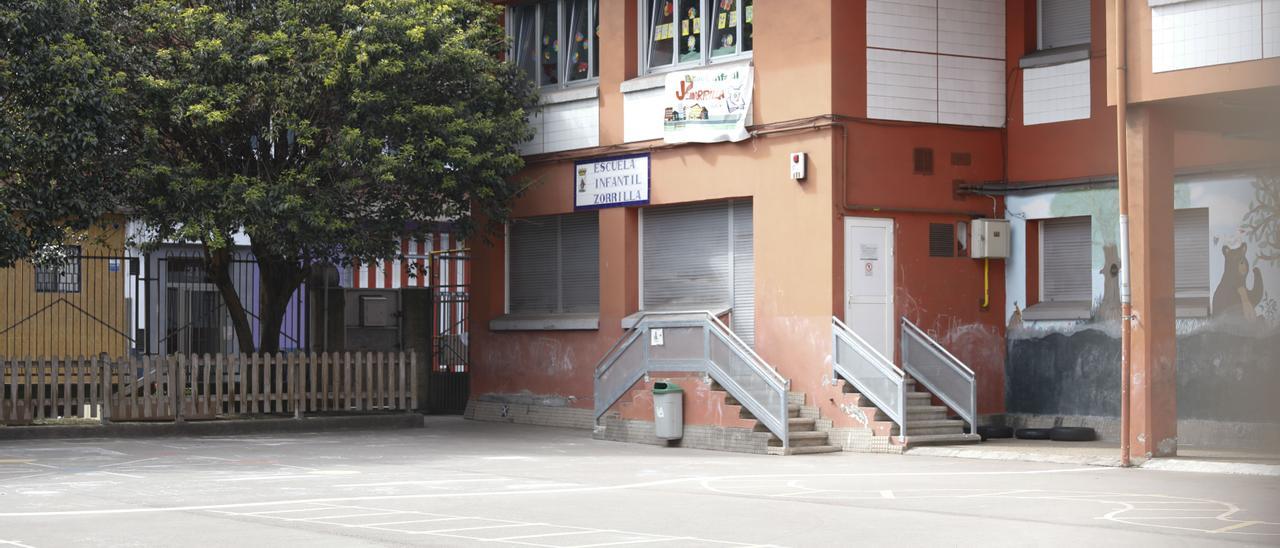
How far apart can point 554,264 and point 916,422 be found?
8111mm

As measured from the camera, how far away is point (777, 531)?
1102 centimetres

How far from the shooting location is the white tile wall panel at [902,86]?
21.3 m

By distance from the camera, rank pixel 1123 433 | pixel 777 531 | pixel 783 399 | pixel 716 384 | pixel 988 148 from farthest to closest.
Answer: pixel 988 148 < pixel 716 384 < pixel 783 399 < pixel 1123 433 < pixel 777 531

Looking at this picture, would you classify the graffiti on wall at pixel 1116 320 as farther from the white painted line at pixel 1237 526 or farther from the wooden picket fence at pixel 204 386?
the wooden picket fence at pixel 204 386

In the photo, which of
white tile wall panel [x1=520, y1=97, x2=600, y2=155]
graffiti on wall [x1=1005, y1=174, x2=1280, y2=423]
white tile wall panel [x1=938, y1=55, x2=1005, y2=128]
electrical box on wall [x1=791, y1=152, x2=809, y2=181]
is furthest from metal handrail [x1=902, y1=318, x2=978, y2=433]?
white tile wall panel [x1=520, y1=97, x2=600, y2=155]

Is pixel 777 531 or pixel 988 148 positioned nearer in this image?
pixel 777 531

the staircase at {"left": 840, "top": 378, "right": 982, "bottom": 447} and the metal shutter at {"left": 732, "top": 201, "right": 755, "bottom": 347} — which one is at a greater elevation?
the metal shutter at {"left": 732, "top": 201, "right": 755, "bottom": 347}

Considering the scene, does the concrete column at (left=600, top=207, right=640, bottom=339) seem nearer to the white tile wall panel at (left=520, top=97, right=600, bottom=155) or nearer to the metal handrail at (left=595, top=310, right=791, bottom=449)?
the metal handrail at (left=595, top=310, right=791, bottom=449)

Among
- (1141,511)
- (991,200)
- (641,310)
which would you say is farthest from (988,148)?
(1141,511)

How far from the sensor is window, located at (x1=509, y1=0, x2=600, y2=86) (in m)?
25.2

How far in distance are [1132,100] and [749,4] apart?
7.09 meters

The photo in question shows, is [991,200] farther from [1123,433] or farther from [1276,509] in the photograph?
[1276,509]

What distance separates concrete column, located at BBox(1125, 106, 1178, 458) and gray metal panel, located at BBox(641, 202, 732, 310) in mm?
7076

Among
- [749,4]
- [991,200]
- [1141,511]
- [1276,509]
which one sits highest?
[749,4]
